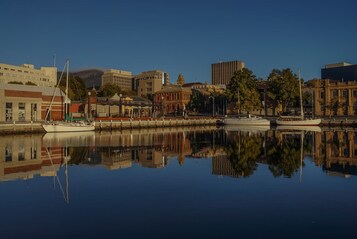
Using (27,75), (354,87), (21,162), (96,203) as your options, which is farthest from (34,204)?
(27,75)

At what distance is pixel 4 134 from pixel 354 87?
89999 millimetres

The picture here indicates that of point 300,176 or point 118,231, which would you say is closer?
point 118,231

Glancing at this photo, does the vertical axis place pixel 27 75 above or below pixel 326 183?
above

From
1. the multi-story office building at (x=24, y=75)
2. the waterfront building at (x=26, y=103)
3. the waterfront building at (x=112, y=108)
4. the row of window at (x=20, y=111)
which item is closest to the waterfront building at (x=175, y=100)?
Result: the waterfront building at (x=112, y=108)

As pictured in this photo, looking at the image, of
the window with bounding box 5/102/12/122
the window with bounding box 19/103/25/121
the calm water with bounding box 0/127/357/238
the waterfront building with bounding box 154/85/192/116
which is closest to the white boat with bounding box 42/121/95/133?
the window with bounding box 5/102/12/122

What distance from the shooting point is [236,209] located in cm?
1411

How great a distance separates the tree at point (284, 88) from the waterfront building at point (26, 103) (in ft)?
200

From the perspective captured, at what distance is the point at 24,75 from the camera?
561 ft

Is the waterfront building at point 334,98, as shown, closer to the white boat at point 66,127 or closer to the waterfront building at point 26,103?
the white boat at point 66,127

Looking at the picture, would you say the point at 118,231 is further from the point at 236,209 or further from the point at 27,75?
the point at 27,75

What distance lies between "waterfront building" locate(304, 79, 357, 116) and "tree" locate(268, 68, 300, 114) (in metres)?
7.31

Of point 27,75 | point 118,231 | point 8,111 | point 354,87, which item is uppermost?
point 27,75

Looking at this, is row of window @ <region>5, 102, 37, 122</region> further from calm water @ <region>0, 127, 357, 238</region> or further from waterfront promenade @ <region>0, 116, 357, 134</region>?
calm water @ <region>0, 127, 357, 238</region>

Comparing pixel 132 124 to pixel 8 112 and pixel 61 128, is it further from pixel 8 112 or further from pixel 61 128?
pixel 8 112
